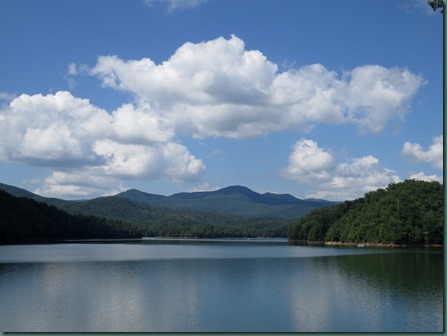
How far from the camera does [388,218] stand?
108 metres

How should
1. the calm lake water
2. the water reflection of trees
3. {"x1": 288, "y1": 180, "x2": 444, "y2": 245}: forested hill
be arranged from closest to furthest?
the calm lake water
the water reflection of trees
{"x1": 288, "y1": 180, "x2": 444, "y2": 245}: forested hill

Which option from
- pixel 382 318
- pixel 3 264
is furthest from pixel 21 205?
pixel 382 318

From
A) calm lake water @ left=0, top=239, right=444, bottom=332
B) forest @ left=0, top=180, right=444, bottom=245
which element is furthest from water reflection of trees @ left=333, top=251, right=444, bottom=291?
forest @ left=0, top=180, right=444, bottom=245

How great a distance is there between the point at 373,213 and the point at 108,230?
302ft

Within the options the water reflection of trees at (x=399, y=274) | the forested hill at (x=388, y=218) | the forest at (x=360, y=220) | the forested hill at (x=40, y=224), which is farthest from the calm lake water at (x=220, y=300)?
the forested hill at (x=40, y=224)

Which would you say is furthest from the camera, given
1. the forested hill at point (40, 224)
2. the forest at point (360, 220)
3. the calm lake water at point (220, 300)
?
the forested hill at point (40, 224)

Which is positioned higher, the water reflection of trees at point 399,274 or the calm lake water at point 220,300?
the water reflection of trees at point 399,274

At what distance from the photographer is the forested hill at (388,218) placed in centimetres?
10281

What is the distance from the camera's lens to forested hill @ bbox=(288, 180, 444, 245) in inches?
4048

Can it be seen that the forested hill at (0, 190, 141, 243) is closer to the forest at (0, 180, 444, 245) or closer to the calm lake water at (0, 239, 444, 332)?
the forest at (0, 180, 444, 245)

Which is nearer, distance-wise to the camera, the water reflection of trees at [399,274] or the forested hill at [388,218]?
the water reflection of trees at [399,274]

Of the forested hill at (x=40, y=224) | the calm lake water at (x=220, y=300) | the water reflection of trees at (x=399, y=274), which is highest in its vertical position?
the forested hill at (x=40, y=224)

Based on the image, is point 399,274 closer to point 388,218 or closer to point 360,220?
point 388,218

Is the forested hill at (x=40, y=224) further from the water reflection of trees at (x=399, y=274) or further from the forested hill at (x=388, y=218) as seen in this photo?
the water reflection of trees at (x=399, y=274)
